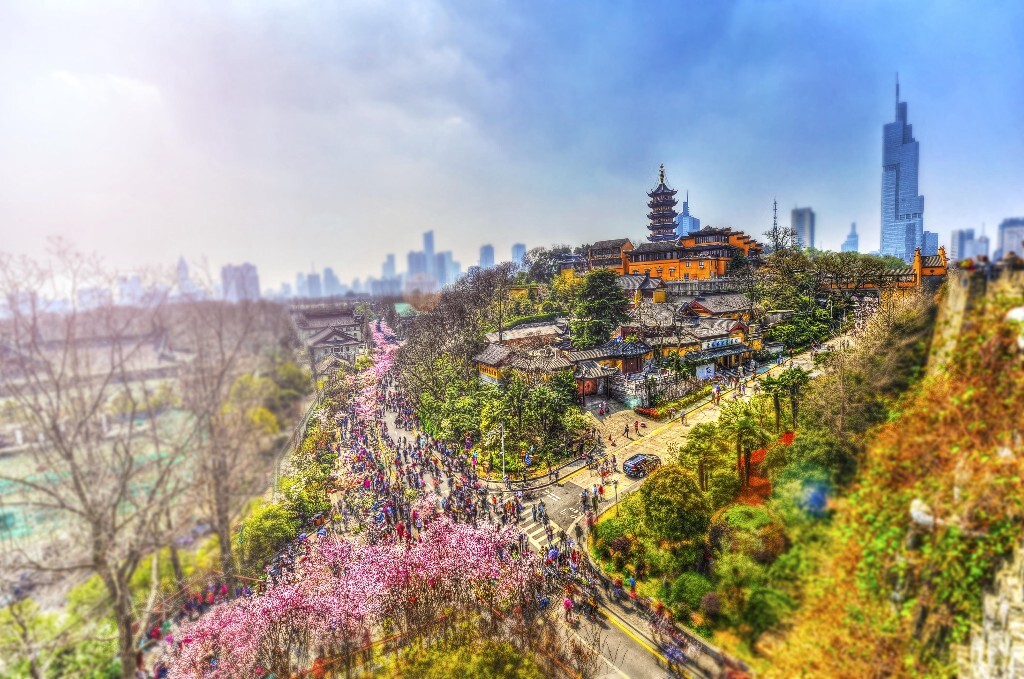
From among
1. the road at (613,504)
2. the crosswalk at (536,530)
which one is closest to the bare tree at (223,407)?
the crosswalk at (536,530)

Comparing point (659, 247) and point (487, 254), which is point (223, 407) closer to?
point (659, 247)

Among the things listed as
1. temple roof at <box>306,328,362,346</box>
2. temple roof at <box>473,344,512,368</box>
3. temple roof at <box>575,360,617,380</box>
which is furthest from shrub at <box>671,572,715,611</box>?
temple roof at <box>473,344,512,368</box>

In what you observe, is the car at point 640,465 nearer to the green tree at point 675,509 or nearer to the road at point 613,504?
the road at point 613,504

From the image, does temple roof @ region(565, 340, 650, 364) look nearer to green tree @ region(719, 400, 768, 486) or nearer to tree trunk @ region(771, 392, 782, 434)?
tree trunk @ region(771, 392, 782, 434)

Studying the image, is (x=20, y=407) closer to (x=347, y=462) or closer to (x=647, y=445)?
(x=347, y=462)

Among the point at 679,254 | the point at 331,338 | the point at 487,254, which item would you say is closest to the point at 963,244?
the point at 331,338

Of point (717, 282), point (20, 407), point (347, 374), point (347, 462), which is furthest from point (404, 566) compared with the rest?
point (717, 282)
